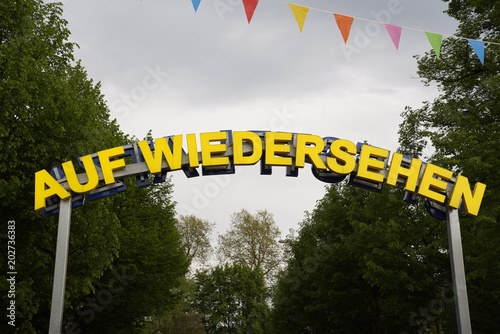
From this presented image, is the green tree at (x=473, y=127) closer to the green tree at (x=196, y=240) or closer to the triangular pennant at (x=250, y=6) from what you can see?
the triangular pennant at (x=250, y=6)

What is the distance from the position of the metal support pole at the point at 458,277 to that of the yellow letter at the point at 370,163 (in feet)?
5.66

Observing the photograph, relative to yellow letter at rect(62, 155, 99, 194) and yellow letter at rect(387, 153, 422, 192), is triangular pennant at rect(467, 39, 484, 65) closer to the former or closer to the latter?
yellow letter at rect(387, 153, 422, 192)

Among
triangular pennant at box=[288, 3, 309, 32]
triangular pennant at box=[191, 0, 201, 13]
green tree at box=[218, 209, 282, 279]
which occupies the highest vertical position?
green tree at box=[218, 209, 282, 279]

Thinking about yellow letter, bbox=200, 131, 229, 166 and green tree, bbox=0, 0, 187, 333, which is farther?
green tree, bbox=0, 0, 187, 333

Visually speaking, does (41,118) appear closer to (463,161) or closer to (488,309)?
(463,161)

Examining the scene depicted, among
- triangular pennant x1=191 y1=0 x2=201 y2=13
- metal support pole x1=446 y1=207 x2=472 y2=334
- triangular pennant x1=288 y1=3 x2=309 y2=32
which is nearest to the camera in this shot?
triangular pennant x1=191 y1=0 x2=201 y2=13

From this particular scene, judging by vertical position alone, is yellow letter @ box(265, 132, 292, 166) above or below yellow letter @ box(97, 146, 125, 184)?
above

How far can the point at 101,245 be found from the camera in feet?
58.3

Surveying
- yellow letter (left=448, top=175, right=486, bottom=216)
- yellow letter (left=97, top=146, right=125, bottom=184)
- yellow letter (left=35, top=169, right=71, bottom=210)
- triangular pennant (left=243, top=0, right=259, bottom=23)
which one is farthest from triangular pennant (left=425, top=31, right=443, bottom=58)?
yellow letter (left=35, top=169, right=71, bottom=210)

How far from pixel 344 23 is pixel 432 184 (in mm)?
3898

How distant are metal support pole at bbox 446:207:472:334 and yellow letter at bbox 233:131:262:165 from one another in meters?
4.31

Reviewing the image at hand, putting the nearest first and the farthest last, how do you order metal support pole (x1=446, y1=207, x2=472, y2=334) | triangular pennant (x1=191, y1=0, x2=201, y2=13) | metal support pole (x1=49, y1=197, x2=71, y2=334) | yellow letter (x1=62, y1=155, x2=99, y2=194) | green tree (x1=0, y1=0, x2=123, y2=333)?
1. metal support pole (x1=49, y1=197, x2=71, y2=334)
2. triangular pennant (x1=191, y1=0, x2=201, y2=13)
3. metal support pole (x1=446, y1=207, x2=472, y2=334)
4. yellow letter (x1=62, y1=155, x2=99, y2=194)
5. green tree (x1=0, y1=0, x2=123, y2=333)

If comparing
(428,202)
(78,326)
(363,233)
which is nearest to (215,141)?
(428,202)

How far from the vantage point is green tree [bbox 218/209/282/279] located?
46.4 m
